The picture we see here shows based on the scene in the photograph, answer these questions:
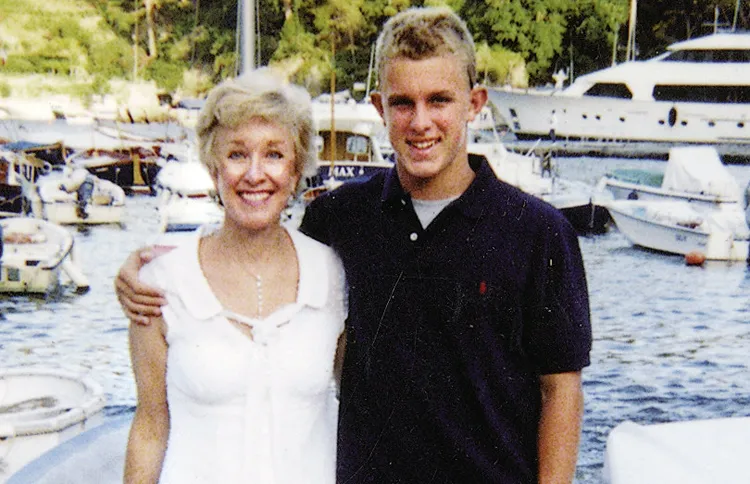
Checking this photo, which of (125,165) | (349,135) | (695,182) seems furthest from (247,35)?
(125,165)

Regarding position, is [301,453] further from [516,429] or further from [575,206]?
[575,206]

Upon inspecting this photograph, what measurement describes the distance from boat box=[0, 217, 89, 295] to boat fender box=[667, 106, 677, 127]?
2428 cm

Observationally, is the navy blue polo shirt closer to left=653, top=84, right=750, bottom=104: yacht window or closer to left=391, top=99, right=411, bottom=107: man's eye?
left=391, top=99, right=411, bottom=107: man's eye

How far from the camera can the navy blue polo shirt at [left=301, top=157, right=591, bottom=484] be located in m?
1.92

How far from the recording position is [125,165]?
25.8 meters

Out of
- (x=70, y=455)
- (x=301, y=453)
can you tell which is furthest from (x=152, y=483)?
(x=70, y=455)

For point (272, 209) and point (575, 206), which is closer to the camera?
point (272, 209)

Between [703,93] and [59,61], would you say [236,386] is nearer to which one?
[703,93]

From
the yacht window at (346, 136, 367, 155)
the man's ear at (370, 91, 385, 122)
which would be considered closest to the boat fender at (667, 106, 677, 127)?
the yacht window at (346, 136, 367, 155)

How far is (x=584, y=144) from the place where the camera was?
3108 cm

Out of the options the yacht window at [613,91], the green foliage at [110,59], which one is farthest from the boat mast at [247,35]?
the green foliage at [110,59]

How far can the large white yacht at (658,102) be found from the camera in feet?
104

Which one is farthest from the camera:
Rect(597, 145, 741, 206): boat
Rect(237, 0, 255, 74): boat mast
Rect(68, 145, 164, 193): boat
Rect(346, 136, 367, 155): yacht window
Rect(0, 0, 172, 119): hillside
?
Rect(0, 0, 172, 119): hillside

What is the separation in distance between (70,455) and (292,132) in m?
1.71
